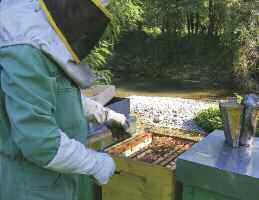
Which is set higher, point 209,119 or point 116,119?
point 116,119

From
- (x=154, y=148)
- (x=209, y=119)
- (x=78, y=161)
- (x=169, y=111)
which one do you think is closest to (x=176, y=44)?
(x=169, y=111)

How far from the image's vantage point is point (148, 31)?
1458 centimetres

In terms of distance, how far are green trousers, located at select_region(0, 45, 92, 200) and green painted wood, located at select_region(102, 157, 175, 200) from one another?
1.73 ft

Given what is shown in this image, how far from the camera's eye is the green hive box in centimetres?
144

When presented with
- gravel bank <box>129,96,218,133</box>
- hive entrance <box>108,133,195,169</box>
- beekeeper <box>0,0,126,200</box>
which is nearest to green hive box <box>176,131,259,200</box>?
hive entrance <box>108,133,195,169</box>

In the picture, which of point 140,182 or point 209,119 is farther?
point 209,119

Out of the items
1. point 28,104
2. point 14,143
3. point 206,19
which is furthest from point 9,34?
point 206,19

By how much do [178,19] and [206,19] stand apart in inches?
39.6

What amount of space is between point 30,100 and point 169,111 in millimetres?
6274

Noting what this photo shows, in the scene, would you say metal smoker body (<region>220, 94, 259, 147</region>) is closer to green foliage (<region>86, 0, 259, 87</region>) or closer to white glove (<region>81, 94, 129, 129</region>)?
white glove (<region>81, 94, 129, 129</region>)

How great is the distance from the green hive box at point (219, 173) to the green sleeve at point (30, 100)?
0.63 metres

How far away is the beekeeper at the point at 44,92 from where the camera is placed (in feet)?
3.75

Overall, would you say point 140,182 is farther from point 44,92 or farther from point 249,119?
point 44,92

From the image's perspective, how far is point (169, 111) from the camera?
7.32 m
